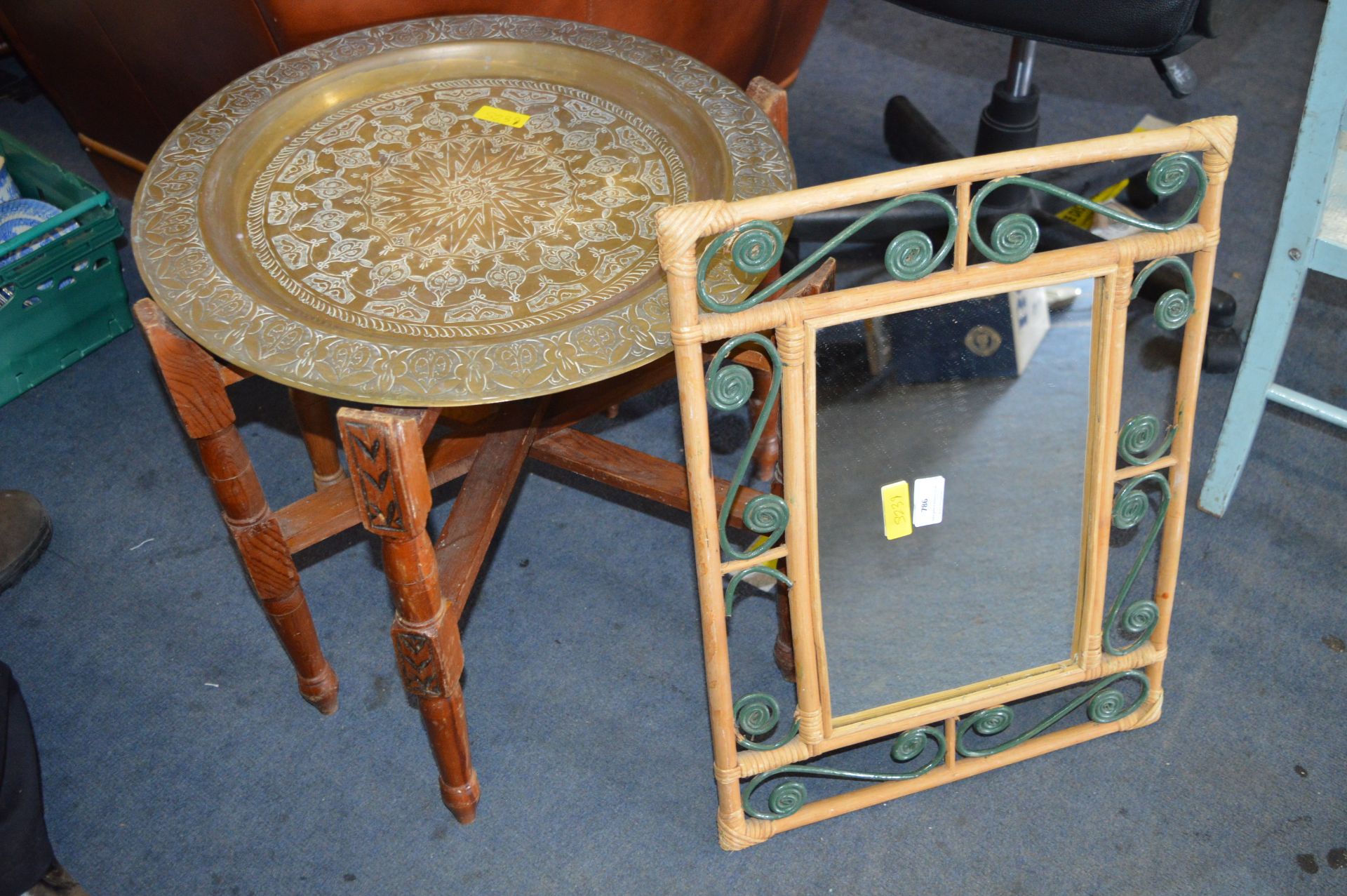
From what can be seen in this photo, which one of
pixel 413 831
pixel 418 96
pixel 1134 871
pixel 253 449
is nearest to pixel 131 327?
pixel 253 449

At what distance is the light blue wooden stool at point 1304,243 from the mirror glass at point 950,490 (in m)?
0.42

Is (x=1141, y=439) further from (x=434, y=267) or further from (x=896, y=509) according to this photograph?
(x=434, y=267)

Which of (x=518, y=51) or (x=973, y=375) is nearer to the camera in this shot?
(x=973, y=375)

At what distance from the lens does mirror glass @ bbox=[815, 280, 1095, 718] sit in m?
1.22

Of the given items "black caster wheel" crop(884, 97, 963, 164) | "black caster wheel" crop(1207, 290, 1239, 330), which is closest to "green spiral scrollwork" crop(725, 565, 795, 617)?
"black caster wheel" crop(1207, 290, 1239, 330)

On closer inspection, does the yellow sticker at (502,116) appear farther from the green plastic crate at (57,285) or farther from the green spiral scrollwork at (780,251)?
the green plastic crate at (57,285)

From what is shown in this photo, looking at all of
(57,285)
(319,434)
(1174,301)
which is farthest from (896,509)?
(57,285)

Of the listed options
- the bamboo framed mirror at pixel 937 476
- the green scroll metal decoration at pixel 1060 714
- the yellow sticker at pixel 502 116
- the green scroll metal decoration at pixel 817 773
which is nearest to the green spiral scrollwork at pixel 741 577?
the bamboo framed mirror at pixel 937 476

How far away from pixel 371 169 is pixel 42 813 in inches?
33.2

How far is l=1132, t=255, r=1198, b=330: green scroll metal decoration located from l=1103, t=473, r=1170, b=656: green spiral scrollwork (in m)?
0.19

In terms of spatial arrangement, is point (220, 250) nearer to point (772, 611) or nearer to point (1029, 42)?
point (772, 611)

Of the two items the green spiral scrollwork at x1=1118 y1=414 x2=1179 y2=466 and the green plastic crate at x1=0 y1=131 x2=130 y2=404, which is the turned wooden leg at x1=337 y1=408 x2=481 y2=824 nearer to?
the green spiral scrollwork at x1=1118 y1=414 x2=1179 y2=466

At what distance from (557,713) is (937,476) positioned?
61cm

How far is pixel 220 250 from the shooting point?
4.26ft
